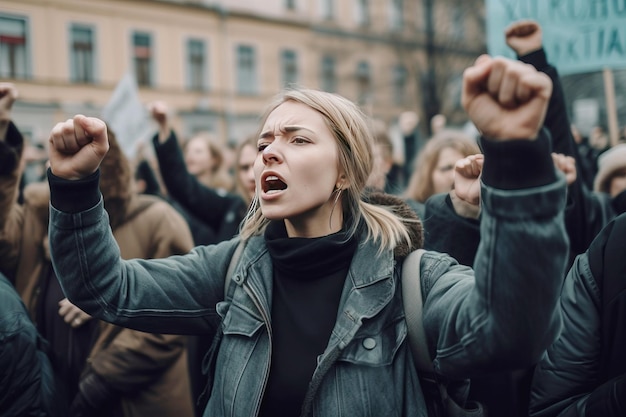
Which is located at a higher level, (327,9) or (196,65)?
(327,9)

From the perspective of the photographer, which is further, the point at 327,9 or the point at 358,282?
the point at 327,9

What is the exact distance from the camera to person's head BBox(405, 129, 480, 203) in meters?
3.56

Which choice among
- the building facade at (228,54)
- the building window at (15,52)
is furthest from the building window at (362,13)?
the building window at (15,52)

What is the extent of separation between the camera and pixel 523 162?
3.96 feet

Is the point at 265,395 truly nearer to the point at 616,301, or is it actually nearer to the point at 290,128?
the point at 290,128

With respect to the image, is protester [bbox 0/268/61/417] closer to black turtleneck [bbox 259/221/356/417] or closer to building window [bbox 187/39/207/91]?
black turtleneck [bbox 259/221/356/417]

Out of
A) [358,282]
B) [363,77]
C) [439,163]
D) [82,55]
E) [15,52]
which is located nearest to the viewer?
[358,282]

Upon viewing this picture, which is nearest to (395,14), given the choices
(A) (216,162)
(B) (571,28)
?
(A) (216,162)

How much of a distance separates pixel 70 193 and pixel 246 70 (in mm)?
27771

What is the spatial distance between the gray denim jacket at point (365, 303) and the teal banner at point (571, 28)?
2436 millimetres

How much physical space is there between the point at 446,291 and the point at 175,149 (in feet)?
8.43

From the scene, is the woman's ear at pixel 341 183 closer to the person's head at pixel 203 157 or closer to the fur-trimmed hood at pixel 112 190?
the fur-trimmed hood at pixel 112 190

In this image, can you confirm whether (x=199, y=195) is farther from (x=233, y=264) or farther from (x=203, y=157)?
(x=233, y=264)

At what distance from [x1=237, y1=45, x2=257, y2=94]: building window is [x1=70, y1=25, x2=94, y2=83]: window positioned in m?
6.74
